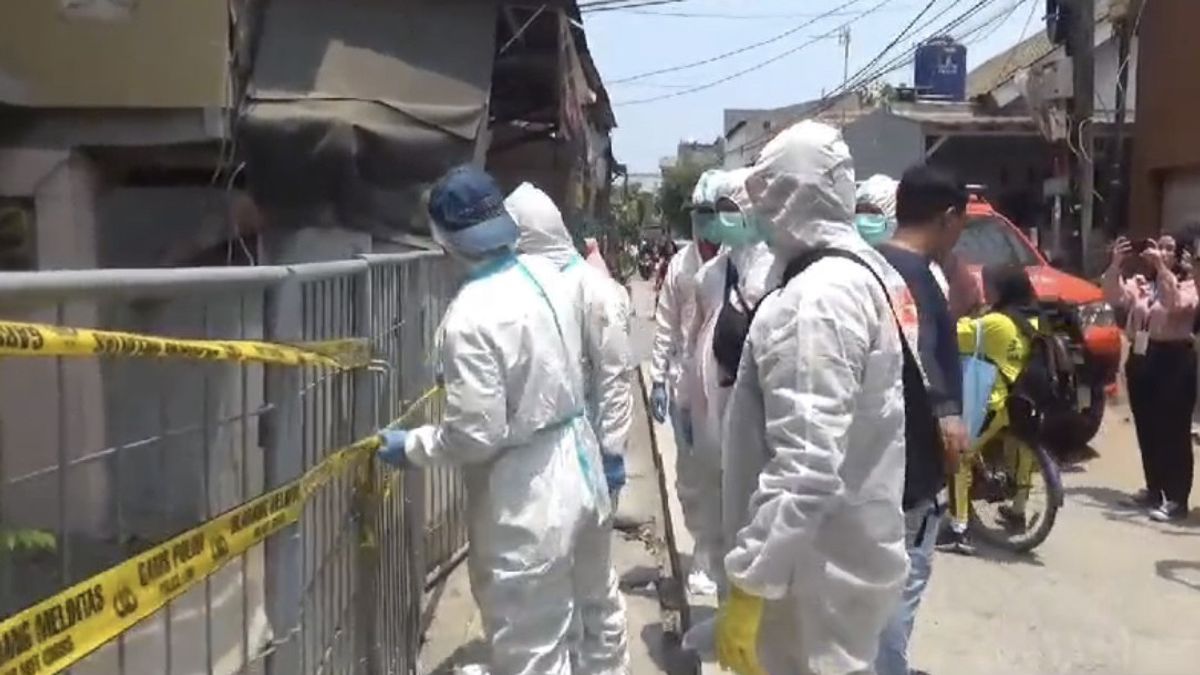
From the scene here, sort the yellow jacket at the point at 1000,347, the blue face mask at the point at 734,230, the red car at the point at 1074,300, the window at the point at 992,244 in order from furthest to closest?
the window at the point at 992,244, the red car at the point at 1074,300, the yellow jacket at the point at 1000,347, the blue face mask at the point at 734,230

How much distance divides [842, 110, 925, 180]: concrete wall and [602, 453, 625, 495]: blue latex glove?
17.3 metres

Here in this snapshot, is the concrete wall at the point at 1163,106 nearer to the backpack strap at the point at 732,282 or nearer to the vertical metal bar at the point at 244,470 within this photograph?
the backpack strap at the point at 732,282

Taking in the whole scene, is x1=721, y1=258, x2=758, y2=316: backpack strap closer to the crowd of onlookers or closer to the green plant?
the crowd of onlookers

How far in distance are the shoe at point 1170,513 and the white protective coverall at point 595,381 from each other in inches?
185

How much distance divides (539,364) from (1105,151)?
678 inches

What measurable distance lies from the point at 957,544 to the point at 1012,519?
33 cm

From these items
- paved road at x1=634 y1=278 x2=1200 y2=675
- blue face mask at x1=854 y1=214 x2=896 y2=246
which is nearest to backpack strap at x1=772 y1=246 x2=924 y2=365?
blue face mask at x1=854 y1=214 x2=896 y2=246

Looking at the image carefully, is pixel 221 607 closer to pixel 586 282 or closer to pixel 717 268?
pixel 586 282

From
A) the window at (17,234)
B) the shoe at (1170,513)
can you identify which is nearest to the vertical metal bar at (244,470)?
the window at (17,234)

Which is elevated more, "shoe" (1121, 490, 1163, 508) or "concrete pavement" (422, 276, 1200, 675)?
"shoe" (1121, 490, 1163, 508)

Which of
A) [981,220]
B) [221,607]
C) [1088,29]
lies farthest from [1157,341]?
[1088,29]

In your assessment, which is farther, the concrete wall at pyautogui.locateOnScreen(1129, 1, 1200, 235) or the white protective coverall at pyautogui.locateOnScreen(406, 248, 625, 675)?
the concrete wall at pyautogui.locateOnScreen(1129, 1, 1200, 235)

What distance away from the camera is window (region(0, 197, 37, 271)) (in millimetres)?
8297

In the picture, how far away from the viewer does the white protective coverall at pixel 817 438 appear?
11.3 feet
